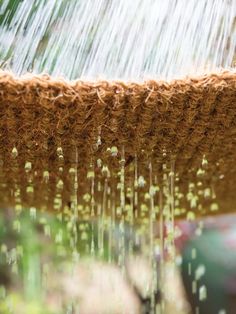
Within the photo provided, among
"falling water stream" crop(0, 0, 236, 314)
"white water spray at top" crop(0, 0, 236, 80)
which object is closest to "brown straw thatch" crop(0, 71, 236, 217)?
"falling water stream" crop(0, 0, 236, 314)

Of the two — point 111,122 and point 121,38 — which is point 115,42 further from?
point 111,122

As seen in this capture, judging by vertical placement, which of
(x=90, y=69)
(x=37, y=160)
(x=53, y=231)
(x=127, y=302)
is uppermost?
(x=90, y=69)

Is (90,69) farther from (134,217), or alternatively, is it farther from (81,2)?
(134,217)

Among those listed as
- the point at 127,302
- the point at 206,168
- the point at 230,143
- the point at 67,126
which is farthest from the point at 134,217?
the point at 127,302

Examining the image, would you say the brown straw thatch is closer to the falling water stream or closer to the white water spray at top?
the falling water stream

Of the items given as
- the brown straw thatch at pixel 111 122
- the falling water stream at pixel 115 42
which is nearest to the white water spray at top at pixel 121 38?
the falling water stream at pixel 115 42

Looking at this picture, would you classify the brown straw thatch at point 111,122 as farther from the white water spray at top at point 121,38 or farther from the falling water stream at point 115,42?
the white water spray at top at point 121,38
